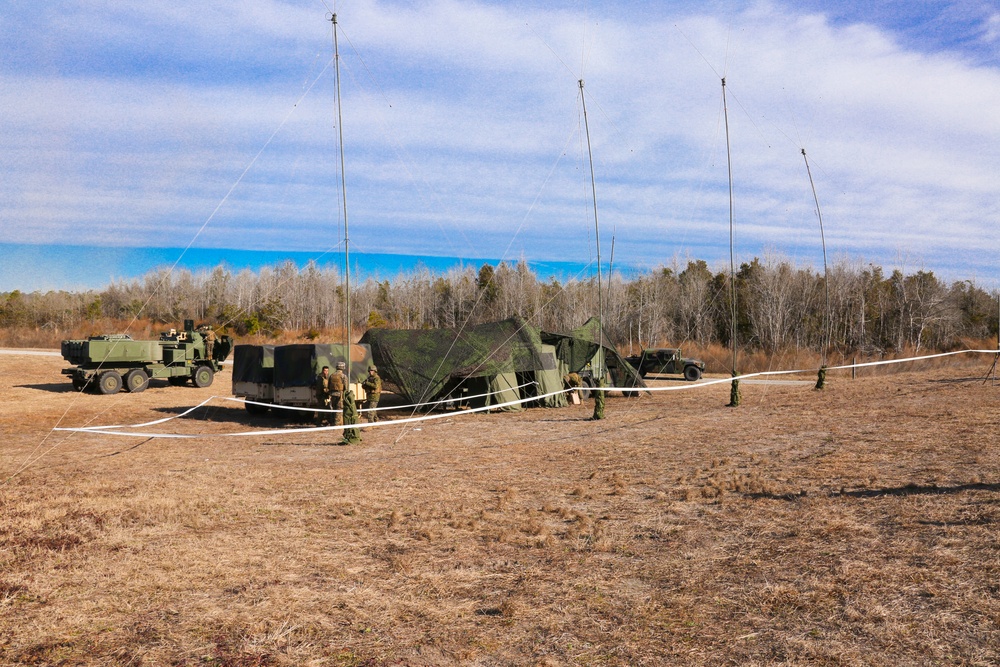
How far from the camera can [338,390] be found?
15109mm

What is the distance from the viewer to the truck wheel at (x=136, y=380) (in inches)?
931

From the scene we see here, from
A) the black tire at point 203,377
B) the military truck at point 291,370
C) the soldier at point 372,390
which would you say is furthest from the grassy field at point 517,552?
the black tire at point 203,377

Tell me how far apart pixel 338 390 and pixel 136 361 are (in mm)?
12545

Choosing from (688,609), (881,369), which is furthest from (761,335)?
(688,609)

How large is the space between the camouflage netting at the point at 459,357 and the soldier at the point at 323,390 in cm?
246

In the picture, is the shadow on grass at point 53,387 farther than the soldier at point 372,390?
Yes

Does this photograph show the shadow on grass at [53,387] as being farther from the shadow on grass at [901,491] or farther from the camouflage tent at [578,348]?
the shadow on grass at [901,491]

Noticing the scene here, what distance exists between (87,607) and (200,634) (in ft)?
3.72

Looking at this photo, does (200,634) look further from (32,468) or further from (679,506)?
(32,468)

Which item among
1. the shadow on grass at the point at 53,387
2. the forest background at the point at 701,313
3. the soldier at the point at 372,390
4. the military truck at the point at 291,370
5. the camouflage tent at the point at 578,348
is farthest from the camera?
the forest background at the point at 701,313

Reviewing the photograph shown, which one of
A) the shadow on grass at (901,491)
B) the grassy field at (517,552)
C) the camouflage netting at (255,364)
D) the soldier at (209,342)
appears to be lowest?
the grassy field at (517,552)

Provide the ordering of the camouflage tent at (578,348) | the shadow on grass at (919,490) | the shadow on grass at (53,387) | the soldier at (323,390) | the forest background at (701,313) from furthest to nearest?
the forest background at (701,313)
the shadow on grass at (53,387)
the camouflage tent at (578,348)
the soldier at (323,390)
the shadow on grass at (919,490)

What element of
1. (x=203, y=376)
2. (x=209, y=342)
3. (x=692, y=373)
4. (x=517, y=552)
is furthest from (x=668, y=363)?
(x=517, y=552)

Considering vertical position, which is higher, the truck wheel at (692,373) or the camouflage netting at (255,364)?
the camouflage netting at (255,364)
